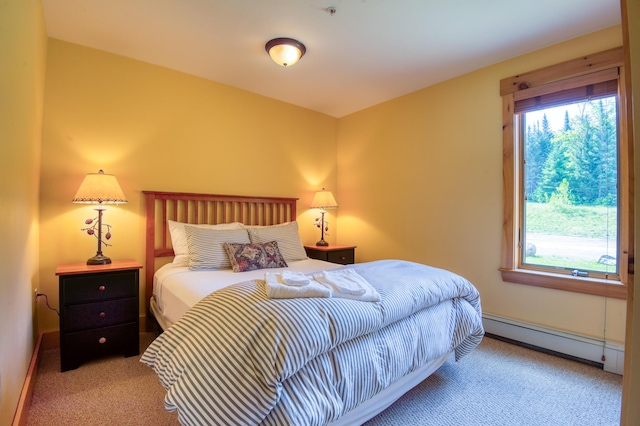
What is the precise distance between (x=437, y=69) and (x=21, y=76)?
3112 mm

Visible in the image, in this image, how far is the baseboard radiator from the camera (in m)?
2.21

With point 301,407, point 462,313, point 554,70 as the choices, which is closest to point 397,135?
point 554,70

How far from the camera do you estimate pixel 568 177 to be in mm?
2518

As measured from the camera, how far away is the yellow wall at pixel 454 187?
248 cm

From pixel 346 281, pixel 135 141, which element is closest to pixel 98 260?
pixel 135 141

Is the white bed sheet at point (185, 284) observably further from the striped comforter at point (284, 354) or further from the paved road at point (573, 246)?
Result: the paved road at point (573, 246)

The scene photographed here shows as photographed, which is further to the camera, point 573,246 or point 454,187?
point 454,187

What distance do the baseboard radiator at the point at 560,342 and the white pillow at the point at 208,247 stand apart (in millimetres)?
2514

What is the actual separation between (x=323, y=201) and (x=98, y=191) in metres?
2.33

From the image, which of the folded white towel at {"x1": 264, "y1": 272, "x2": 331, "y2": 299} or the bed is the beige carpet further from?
the folded white towel at {"x1": 264, "y1": 272, "x2": 331, "y2": 299}

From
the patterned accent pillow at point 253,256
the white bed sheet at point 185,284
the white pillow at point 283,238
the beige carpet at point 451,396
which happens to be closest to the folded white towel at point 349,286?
the white bed sheet at point 185,284

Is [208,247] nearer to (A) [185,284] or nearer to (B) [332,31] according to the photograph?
(A) [185,284]

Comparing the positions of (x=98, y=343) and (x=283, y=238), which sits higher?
(x=283, y=238)

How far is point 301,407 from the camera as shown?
1106 millimetres
